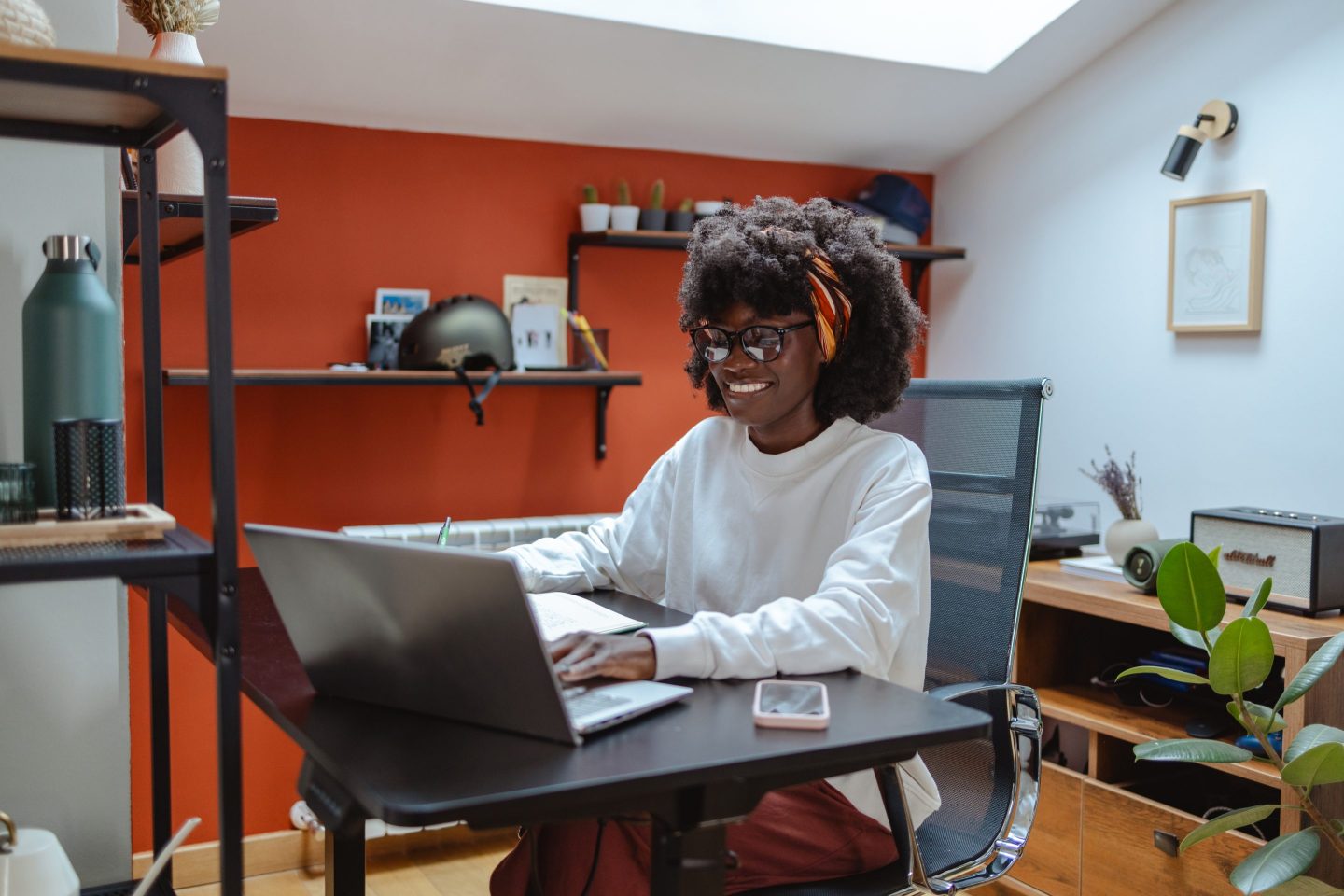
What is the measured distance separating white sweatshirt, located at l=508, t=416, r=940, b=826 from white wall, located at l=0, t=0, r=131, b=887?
2.01 feet

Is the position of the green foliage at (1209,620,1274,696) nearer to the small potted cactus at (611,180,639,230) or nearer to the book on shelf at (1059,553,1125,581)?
the book on shelf at (1059,553,1125,581)

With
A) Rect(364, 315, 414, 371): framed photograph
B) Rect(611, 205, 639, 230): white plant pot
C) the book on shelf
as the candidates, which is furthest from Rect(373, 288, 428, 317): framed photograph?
the book on shelf

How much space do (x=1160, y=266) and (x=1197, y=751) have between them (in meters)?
1.36

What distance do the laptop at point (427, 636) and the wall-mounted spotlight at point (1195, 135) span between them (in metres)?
2.14

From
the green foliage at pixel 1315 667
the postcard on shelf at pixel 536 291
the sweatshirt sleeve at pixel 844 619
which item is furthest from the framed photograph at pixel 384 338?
the green foliage at pixel 1315 667

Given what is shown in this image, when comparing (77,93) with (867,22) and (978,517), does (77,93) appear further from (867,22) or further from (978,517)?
(867,22)

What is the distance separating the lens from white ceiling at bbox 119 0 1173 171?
106 inches

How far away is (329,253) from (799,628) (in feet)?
6.60

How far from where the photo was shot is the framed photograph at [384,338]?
297cm

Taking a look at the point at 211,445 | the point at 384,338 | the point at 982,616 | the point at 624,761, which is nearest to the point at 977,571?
the point at 982,616

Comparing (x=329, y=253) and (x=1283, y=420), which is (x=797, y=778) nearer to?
(x=1283, y=420)

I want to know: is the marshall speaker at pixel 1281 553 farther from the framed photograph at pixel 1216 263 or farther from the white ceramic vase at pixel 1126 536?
the framed photograph at pixel 1216 263

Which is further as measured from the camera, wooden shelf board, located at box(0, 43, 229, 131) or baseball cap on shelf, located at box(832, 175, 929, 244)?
baseball cap on shelf, located at box(832, 175, 929, 244)

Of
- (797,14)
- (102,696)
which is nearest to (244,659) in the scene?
(102,696)
